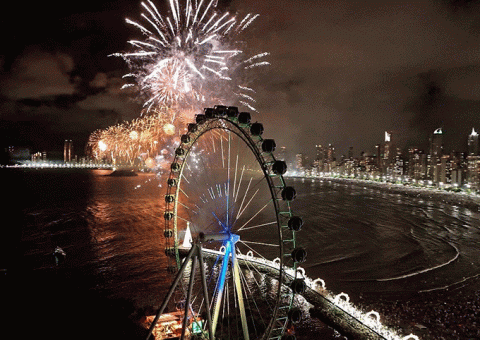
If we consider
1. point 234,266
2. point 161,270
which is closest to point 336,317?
point 234,266

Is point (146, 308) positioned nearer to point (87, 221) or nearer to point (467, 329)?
point (467, 329)

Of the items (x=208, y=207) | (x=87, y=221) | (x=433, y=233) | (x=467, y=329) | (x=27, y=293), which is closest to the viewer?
(x=467, y=329)

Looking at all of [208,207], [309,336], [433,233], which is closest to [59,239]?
[208,207]

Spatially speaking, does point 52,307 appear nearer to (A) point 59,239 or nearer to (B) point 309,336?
(B) point 309,336

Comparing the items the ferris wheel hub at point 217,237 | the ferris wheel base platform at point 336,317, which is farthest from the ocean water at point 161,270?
the ferris wheel hub at point 217,237

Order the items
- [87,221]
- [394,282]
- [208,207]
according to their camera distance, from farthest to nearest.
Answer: [208,207] → [87,221] → [394,282]

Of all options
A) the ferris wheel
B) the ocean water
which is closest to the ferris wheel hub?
the ferris wheel

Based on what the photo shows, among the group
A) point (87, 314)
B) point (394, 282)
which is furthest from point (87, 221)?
point (394, 282)

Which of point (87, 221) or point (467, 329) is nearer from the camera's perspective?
point (467, 329)

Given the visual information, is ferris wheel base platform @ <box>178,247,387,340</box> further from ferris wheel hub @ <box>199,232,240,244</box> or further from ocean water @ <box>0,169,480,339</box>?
ferris wheel hub @ <box>199,232,240,244</box>
